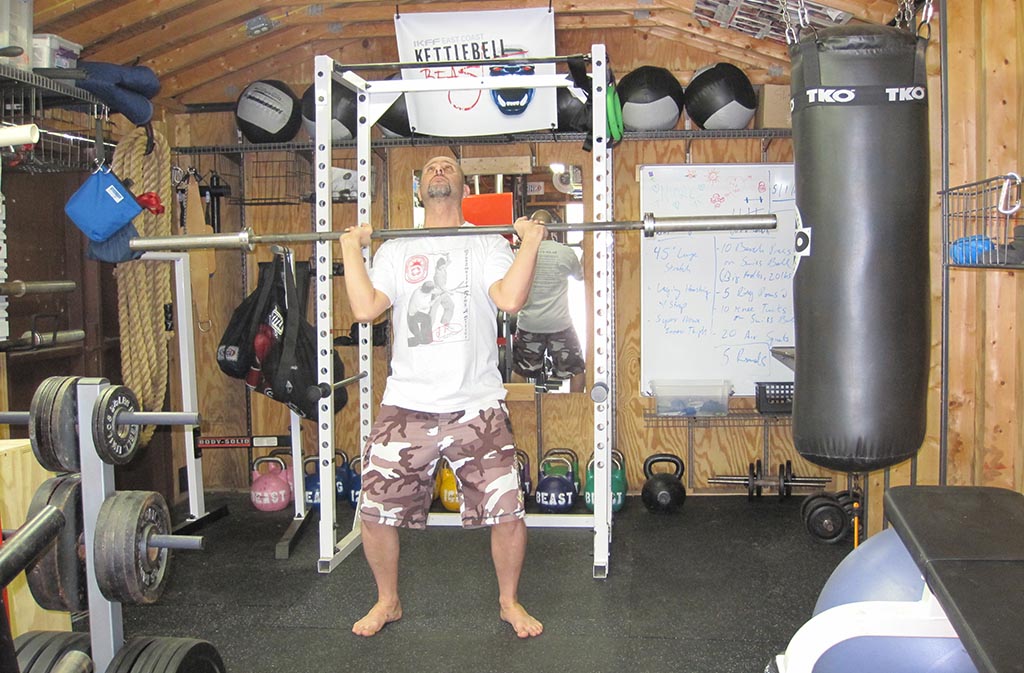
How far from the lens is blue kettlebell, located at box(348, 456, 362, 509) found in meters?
4.25

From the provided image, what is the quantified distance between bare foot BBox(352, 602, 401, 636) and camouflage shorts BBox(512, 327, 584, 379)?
5.79 ft

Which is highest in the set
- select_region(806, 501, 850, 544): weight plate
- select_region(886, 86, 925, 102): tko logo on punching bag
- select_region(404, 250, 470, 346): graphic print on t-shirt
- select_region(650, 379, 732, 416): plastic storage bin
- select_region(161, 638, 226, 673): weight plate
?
select_region(886, 86, 925, 102): tko logo on punching bag

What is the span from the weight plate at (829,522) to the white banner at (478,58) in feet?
7.30

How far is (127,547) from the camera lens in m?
1.58

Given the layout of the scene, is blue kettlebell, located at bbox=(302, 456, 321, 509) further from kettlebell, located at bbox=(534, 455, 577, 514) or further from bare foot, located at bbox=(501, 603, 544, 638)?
bare foot, located at bbox=(501, 603, 544, 638)

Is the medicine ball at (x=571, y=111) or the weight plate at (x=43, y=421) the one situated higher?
the medicine ball at (x=571, y=111)

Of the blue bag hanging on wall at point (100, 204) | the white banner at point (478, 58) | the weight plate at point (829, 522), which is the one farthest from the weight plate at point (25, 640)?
the weight plate at point (829, 522)

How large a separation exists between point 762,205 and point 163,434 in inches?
136

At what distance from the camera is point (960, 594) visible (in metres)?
1.34

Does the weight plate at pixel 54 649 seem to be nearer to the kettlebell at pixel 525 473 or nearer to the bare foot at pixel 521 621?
the bare foot at pixel 521 621

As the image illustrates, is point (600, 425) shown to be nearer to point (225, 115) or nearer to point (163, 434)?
point (163, 434)

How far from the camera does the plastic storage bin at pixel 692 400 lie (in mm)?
4301

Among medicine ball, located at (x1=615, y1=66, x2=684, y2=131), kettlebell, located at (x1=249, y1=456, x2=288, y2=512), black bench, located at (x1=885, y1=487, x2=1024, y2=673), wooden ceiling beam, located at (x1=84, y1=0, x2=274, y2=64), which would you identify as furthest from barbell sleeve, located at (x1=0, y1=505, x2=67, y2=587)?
medicine ball, located at (x1=615, y1=66, x2=684, y2=131)

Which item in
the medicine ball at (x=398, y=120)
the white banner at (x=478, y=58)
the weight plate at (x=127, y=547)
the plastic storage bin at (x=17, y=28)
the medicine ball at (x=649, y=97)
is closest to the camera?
the weight plate at (x=127, y=547)
